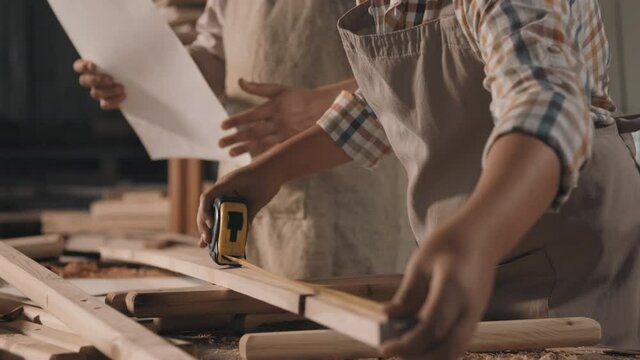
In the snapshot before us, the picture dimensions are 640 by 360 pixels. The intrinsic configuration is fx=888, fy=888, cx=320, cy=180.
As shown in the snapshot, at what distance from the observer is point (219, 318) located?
4.77 feet

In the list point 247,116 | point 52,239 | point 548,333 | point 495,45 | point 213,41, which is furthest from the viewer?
point 213,41

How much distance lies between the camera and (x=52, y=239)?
2.47 meters

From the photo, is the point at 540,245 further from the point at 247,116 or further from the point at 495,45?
the point at 247,116

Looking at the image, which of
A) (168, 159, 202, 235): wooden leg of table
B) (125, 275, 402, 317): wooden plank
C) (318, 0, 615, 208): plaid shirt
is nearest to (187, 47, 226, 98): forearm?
(168, 159, 202, 235): wooden leg of table

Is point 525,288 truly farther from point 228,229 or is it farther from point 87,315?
point 87,315

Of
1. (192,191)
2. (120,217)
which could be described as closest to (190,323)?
(192,191)

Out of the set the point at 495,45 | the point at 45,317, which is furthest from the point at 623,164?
the point at 45,317

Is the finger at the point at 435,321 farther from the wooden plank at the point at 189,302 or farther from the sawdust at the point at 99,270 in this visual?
the sawdust at the point at 99,270

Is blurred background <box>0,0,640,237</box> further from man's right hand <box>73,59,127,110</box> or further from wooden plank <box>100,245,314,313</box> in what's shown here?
wooden plank <box>100,245,314,313</box>

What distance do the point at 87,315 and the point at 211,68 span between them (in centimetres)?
156

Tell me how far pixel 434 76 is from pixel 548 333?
1.41ft

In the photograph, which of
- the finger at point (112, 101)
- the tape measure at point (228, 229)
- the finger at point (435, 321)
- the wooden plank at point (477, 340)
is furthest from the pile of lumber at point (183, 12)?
the finger at point (435, 321)

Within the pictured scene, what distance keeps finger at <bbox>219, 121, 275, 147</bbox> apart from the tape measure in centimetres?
67

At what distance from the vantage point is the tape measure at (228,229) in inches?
56.4
